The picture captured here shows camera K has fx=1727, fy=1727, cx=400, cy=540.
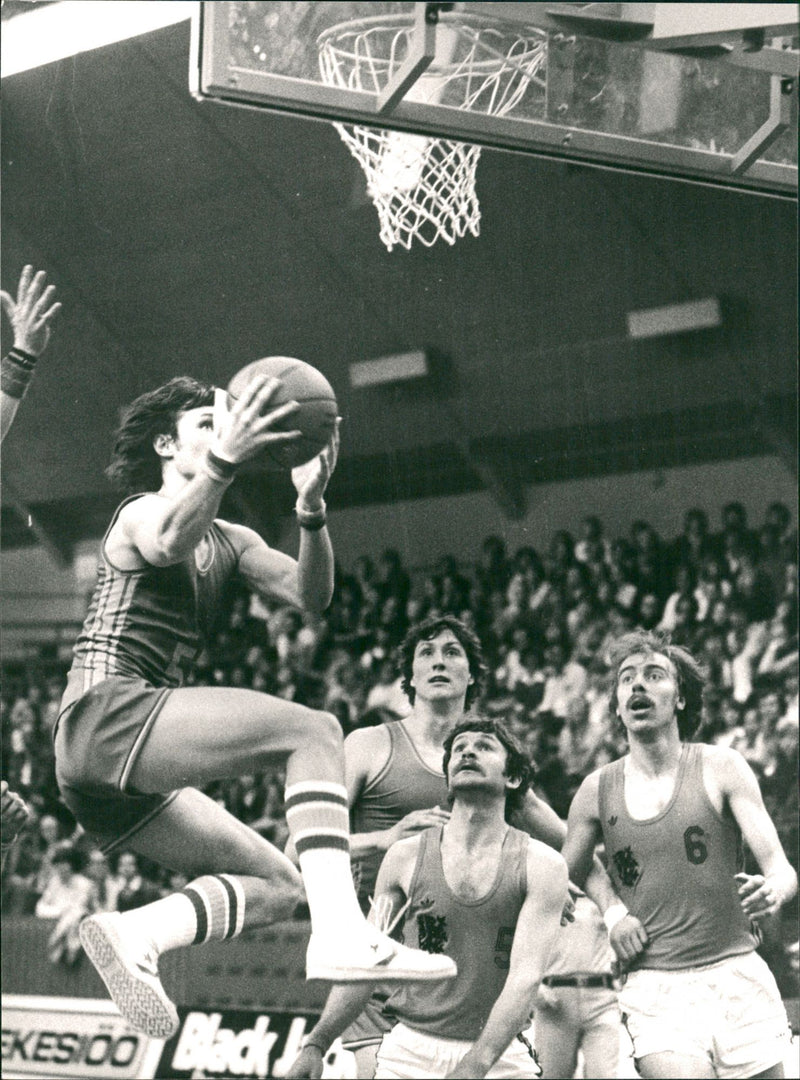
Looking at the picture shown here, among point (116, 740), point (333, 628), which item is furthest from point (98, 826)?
point (333, 628)

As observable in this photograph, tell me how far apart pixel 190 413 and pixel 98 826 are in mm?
1392

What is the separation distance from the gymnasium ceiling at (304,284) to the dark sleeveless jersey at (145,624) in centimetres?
35

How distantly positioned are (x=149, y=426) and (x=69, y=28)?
6.28ft

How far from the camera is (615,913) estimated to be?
6.08 meters

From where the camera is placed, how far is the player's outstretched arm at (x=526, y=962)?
5602mm

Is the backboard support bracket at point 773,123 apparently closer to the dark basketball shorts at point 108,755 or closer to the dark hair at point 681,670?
the dark hair at point 681,670

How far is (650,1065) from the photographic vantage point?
583cm

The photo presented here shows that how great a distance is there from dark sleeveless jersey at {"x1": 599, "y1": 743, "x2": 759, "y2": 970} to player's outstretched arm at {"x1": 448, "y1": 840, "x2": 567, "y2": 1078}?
0.35m

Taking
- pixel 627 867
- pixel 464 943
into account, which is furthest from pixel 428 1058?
pixel 627 867

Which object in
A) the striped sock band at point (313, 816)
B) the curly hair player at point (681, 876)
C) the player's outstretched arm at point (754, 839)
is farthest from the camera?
the curly hair player at point (681, 876)

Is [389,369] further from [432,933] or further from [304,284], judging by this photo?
[432,933]

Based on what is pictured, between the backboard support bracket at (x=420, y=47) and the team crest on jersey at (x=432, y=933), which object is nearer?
the backboard support bracket at (x=420, y=47)

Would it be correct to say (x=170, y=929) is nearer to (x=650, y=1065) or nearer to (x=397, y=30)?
(x=650, y=1065)

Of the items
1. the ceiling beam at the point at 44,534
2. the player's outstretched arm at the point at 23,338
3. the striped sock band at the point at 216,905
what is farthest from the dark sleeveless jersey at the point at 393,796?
the player's outstretched arm at the point at 23,338
